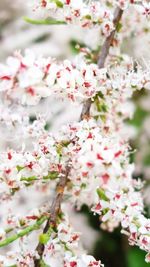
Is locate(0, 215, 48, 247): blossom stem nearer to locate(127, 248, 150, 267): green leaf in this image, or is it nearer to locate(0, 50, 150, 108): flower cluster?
locate(0, 50, 150, 108): flower cluster

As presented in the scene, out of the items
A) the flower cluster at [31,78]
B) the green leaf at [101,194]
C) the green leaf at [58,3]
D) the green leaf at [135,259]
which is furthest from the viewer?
the green leaf at [135,259]

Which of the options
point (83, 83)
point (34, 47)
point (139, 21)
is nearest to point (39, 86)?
point (83, 83)

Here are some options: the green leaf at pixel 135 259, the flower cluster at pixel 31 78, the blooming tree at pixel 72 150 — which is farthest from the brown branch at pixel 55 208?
the green leaf at pixel 135 259

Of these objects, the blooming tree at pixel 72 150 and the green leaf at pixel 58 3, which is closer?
the blooming tree at pixel 72 150

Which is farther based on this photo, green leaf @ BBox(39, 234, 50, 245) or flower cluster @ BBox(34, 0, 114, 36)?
flower cluster @ BBox(34, 0, 114, 36)

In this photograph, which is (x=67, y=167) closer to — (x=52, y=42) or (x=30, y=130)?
(x=30, y=130)

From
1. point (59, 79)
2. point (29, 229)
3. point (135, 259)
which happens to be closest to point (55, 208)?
point (29, 229)

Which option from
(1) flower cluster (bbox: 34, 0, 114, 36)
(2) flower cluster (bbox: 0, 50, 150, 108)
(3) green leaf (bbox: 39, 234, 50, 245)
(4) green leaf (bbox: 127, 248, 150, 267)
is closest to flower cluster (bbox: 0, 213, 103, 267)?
(3) green leaf (bbox: 39, 234, 50, 245)

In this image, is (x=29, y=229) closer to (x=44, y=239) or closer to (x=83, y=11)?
(x=44, y=239)

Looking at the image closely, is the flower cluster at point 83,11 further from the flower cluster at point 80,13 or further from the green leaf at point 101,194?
the green leaf at point 101,194
